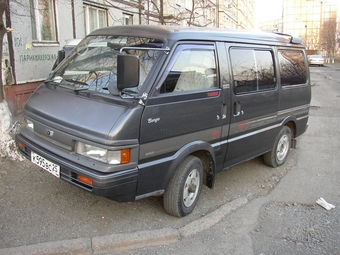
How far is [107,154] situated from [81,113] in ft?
1.79

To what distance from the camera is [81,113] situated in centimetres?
317

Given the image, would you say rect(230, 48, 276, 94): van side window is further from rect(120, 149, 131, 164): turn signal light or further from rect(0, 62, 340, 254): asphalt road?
rect(120, 149, 131, 164): turn signal light

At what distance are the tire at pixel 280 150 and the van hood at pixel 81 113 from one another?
317 cm

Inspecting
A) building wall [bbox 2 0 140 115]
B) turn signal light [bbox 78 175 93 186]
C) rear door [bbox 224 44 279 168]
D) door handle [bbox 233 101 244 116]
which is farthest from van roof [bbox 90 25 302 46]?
building wall [bbox 2 0 140 115]

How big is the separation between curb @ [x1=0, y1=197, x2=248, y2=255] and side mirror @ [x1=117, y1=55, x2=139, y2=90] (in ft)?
5.00

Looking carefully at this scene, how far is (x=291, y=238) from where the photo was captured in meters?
3.44

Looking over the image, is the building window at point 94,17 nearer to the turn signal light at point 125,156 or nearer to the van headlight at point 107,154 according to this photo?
the van headlight at point 107,154

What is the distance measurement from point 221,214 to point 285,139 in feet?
7.93

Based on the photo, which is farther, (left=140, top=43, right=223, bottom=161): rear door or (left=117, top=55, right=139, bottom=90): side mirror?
(left=140, top=43, right=223, bottom=161): rear door

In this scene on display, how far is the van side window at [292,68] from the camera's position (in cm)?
518

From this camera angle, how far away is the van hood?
294 cm

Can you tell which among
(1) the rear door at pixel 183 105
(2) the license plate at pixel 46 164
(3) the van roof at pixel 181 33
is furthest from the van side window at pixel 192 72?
(2) the license plate at pixel 46 164

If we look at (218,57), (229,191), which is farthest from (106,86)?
(229,191)

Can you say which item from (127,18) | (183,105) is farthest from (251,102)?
(127,18)
